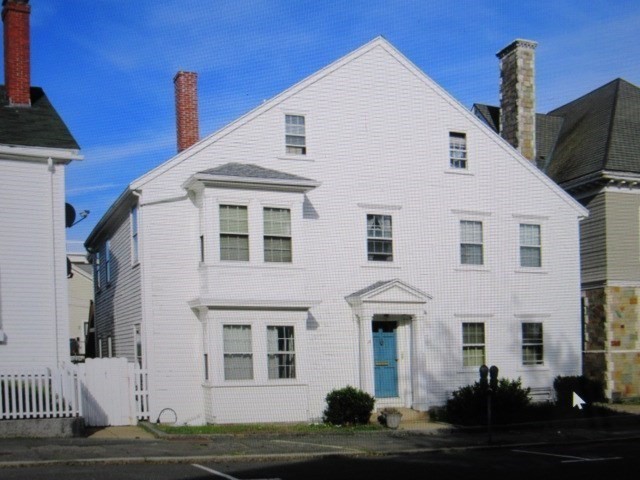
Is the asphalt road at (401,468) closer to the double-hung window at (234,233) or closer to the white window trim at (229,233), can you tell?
the white window trim at (229,233)

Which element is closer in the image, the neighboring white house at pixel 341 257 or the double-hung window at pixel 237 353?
the double-hung window at pixel 237 353

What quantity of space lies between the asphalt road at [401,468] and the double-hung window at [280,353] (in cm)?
530

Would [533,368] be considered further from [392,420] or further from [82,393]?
[82,393]

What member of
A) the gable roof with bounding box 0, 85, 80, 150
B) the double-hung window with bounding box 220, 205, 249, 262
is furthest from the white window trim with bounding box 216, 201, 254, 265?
the gable roof with bounding box 0, 85, 80, 150

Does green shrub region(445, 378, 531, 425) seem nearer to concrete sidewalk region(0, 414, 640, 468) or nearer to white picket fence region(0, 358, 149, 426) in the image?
concrete sidewalk region(0, 414, 640, 468)

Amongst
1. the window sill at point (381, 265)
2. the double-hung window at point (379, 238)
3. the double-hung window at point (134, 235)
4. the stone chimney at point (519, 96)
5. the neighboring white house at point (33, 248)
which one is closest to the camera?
the neighboring white house at point (33, 248)

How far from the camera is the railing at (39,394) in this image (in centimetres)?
1686

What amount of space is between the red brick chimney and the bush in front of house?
433 inches

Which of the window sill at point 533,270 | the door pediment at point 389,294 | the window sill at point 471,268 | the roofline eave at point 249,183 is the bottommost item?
the door pediment at point 389,294

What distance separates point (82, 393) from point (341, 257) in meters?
7.61

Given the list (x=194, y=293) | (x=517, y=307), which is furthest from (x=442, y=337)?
(x=194, y=293)

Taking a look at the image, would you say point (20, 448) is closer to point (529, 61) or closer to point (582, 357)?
point (582, 357)

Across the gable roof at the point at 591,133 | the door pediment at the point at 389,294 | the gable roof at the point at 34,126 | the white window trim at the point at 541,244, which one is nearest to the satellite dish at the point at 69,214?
the gable roof at the point at 34,126

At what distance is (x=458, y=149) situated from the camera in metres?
24.7
